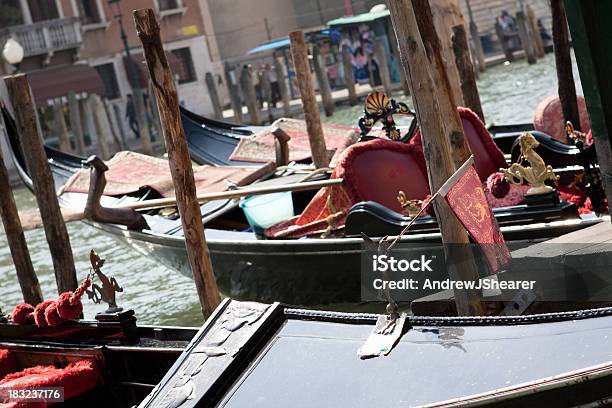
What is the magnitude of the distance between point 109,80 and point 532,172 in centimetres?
1530

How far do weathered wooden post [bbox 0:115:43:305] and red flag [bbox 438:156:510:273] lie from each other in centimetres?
247

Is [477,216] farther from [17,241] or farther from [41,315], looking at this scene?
[17,241]

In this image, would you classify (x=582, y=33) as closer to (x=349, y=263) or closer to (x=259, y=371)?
(x=259, y=371)

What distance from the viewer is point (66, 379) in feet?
10.8

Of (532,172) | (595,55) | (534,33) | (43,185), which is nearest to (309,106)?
(43,185)

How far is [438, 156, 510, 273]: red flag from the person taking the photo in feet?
9.89

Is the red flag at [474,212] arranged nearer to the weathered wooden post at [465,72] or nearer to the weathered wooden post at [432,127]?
the weathered wooden post at [432,127]

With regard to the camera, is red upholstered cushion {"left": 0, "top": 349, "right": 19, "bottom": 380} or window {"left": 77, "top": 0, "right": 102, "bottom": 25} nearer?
red upholstered cushion {"left": 0, "top": 349, "right": 19, "bottom": 380}

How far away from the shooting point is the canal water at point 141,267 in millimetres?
6000

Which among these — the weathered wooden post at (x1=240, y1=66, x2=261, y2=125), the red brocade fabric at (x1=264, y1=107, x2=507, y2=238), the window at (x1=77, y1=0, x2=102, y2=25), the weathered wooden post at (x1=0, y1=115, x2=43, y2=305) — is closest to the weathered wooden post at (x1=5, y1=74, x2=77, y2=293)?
the weathered wooden post at (x1=0, y1=115, x2=43, y2=305)

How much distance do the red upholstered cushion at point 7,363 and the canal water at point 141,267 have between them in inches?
75.7

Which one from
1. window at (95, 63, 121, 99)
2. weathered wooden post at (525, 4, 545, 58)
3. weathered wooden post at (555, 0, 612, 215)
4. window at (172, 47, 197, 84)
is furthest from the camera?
window at (172, 47, 197, 84)

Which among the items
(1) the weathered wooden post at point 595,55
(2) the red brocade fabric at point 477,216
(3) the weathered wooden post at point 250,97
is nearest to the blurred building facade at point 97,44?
(3) the weathered wooden post at point 250,97

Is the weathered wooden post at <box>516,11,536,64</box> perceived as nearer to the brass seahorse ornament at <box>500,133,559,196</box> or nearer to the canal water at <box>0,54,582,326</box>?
the canal water at <box>0,54,582,326</box>
